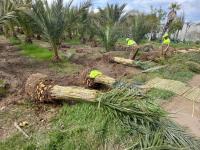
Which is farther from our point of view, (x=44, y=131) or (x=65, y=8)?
(x=65, y=8)

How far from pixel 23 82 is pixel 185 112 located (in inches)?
126

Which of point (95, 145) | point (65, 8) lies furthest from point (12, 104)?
point (65, 8)

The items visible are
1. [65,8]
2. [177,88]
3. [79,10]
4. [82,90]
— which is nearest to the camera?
[82,90]

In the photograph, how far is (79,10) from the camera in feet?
25.5

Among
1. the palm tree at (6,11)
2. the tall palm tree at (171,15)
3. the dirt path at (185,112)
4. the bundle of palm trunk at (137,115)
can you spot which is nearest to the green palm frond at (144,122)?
the bundle of palm trunk at (137,115)

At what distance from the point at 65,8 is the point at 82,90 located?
13.2 ft

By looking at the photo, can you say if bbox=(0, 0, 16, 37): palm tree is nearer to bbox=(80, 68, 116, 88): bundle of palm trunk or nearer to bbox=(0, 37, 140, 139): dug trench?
bbox=(0, 37, 140, 139): dug trench

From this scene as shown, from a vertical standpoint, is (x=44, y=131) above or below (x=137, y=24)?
below

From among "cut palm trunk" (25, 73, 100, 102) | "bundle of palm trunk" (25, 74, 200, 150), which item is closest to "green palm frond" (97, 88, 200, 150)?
"bundle of palm trunk" (25, 74, 200, 150)

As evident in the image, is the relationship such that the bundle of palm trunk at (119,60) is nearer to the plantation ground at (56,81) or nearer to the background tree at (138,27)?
the plantation ground at (56,81)

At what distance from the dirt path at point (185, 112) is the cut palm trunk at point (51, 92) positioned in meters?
1.35

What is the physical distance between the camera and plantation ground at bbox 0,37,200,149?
335cm

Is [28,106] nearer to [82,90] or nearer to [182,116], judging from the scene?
[82,90]

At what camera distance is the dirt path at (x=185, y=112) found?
3.74 m
